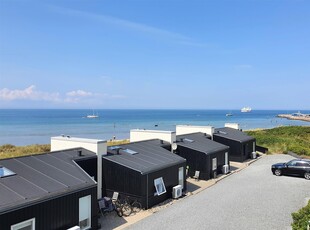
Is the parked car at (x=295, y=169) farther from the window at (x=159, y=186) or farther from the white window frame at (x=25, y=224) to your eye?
the white window frame at (x=25, y=224)

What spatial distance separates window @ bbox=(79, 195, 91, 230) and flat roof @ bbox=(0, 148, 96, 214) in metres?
0.56

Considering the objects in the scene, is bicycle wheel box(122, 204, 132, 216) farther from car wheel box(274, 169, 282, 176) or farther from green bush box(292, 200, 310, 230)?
car wheel box(274, 169, 282, 176)

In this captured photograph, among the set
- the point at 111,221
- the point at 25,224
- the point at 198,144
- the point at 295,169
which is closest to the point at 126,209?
the point at 111,221

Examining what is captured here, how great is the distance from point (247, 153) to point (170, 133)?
13281 mm

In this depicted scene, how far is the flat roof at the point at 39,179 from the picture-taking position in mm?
10094

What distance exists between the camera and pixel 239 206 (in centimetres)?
1592

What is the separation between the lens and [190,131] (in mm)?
31188

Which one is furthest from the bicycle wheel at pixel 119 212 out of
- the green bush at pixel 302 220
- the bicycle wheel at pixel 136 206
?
the green bush at pixel 302 220

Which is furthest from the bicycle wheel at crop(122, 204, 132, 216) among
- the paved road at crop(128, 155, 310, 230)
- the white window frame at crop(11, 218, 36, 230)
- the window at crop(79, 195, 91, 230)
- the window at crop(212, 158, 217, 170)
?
the window at crop(212, 158, 217, 170)

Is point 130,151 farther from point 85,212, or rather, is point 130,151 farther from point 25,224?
point 25,224

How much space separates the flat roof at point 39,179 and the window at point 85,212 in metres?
0.56

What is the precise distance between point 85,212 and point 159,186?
5365 millimetres

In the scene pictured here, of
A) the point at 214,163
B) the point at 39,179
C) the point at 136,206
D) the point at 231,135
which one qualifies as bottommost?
the point at 136,206

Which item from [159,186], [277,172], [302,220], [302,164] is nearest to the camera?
[302,220]
